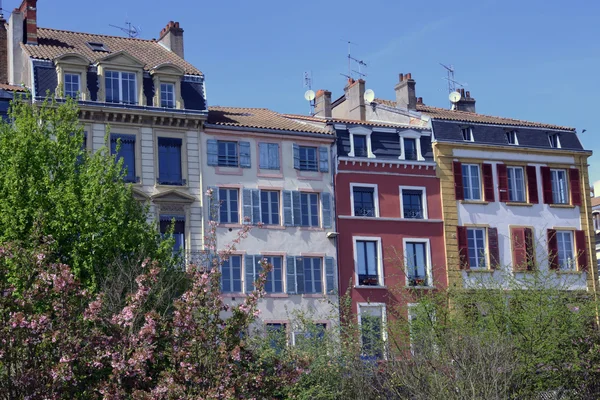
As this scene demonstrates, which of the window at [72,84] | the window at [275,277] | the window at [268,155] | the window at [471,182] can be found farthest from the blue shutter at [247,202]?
the window at [471,182]

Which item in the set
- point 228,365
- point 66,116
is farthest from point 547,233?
point 228,365

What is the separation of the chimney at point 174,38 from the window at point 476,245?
15.0 m

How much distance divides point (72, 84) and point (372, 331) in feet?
51.2

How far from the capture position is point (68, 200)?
115 ft

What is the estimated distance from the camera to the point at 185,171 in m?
44.2

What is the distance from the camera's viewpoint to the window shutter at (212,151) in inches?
1766

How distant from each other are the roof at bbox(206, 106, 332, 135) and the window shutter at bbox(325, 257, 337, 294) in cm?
551

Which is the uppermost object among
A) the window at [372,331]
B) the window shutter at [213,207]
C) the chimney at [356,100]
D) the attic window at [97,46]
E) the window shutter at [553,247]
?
the attic window at [97,46]

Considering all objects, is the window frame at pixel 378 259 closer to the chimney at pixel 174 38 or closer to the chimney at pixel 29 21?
the chimney at pixel 174 38

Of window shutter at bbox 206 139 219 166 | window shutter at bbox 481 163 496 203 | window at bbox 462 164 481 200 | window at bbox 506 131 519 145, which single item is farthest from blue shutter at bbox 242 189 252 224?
window at bbox 506 131 519 145

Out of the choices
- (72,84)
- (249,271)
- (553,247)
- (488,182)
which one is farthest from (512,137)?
(72,84)

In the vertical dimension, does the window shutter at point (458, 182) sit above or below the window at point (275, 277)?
above

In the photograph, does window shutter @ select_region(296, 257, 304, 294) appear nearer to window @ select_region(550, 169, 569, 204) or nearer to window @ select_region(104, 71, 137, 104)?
window @ select_region(104, 71, 137, 104)

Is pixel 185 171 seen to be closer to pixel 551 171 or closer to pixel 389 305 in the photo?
pixel 389 305
